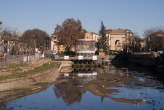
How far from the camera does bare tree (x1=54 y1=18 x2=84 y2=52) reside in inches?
4274

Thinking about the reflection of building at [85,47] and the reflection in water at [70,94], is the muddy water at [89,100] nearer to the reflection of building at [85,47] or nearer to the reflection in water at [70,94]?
the reflection in water at [70,94]

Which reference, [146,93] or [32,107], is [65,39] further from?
[32,107]

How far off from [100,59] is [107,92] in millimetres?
57903

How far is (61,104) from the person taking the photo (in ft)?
92.9

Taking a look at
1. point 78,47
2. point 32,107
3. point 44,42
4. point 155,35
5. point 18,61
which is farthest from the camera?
point 44,42

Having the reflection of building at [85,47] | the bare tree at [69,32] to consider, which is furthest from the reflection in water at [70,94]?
the bare tree at [69,32]

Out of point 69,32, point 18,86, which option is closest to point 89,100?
point 18,86

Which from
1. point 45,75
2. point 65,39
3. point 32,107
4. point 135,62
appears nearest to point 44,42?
point 65,39

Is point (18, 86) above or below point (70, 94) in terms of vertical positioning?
above

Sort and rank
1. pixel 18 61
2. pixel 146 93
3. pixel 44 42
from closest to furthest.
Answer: pixel 146 93
pixel 18 61
pixel 44 42

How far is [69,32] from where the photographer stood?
108750 mm

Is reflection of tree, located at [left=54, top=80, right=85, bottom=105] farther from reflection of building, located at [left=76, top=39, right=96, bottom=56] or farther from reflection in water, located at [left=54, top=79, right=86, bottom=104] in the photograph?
reflection of building, located at [left=76, top=39, right=96, bottom=56]

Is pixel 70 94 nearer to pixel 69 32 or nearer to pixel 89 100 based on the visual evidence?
pixel 89 100

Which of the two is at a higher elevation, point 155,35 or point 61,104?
point 155,35
